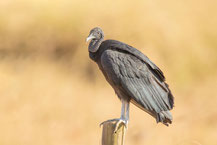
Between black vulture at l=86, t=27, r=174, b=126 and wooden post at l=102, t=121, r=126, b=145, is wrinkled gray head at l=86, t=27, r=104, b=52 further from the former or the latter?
wooden post at l=102, t=121, r=126, b=145

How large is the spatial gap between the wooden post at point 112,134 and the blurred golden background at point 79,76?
9.75ft

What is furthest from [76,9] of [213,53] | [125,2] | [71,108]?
[213,53]

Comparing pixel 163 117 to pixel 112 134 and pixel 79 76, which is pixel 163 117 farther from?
pixel 79 76

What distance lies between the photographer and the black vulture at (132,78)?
16.8ft

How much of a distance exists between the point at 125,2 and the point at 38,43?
118 centimetres

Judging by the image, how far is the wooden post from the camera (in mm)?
4793

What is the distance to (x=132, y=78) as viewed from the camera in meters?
5.23

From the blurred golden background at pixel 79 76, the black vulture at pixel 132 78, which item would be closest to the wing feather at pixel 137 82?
the black vulture at pixel 132 78

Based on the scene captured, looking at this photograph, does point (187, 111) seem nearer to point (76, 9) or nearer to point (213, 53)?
point (213, 53)

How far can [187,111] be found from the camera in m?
8.10

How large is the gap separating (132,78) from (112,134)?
0.58 metres

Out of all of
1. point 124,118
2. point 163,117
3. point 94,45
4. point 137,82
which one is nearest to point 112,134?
point 124,118

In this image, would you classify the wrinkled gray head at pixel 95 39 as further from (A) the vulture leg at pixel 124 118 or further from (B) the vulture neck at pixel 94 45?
(A) the vulture leg at pixel 124 118

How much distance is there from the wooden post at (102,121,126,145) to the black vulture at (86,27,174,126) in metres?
0.14
